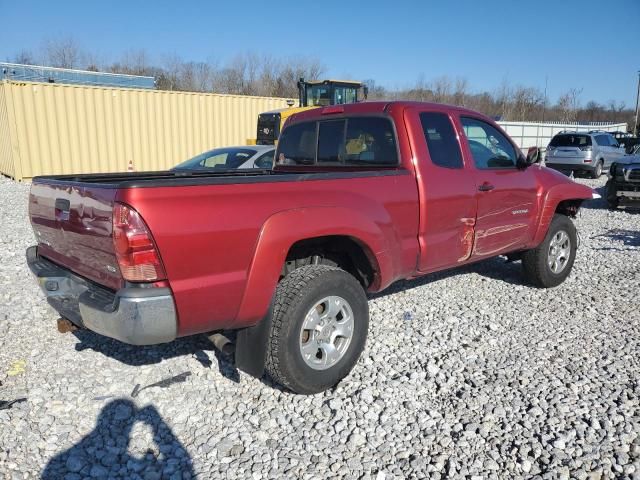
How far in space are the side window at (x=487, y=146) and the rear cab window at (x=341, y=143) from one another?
2.90ft

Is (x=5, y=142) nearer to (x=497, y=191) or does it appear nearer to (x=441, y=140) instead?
(x=441, y=140)

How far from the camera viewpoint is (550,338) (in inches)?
167

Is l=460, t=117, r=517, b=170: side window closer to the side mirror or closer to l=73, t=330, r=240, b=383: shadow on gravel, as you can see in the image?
the side mirror

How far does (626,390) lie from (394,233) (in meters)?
1.87

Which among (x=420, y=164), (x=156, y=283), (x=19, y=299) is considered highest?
(x=420, y=164)

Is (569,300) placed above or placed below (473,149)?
below

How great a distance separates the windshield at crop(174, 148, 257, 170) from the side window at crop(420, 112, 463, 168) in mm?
5405

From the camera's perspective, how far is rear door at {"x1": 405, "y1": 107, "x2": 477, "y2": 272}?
3.84 meters

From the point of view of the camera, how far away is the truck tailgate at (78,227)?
8.43ft

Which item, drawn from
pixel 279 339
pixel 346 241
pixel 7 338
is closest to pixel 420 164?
pixel 346 241

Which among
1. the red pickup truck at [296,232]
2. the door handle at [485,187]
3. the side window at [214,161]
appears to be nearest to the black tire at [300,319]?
the red pickup truck at [296,232]

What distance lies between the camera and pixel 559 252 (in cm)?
560

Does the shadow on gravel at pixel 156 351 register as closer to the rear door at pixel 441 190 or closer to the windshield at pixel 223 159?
the rear door at pixel 441 190

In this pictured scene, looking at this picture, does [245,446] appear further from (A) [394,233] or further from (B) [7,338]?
(B) [7,338]
